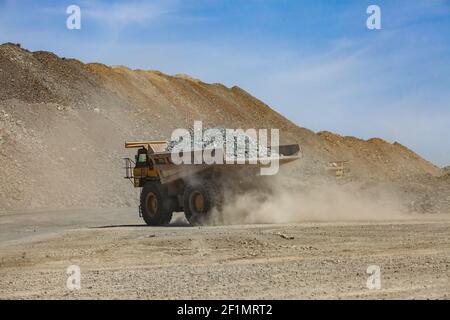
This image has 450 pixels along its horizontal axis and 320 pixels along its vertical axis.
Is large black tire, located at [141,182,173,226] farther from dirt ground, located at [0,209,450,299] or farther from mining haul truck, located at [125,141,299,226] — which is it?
dirt ground, located at [0,209,450,299]

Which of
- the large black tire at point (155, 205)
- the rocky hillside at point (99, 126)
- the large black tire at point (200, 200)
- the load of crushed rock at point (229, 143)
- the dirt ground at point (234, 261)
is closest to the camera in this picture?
the dirt ground at point (234, 261)

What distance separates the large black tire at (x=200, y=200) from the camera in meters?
20.3

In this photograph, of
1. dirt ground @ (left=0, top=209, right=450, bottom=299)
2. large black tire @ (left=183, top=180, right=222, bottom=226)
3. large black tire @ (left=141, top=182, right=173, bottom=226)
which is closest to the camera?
dirt ground @ (left=0, top=209, right=450, bottom=299)

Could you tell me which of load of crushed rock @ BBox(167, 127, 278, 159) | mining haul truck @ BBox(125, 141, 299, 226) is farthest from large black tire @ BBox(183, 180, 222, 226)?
load of crushed rock @ BBox(167, 127, 278, 159)

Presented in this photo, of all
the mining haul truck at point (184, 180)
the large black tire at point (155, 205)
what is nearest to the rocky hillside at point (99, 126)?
the mining haul truck at point (184, 180)

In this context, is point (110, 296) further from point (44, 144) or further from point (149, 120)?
point (149, 120)

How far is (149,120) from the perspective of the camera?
55594 mm

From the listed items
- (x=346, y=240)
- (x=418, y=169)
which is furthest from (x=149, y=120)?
(x=346, y=240)

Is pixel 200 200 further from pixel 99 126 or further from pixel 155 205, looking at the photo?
pixel 99 126

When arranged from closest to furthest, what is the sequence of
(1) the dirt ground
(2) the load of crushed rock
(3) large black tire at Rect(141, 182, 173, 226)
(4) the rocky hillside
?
1. (1) the dirt ground
2. (2) the load of crushed rock
3. (3) large black tire at Rect(141, 182, 173, 226)
4. (4) the rocky hillside

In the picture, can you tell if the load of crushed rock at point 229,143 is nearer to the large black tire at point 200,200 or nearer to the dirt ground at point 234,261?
the large black tire at point 200,200

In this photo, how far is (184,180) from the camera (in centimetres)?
2134

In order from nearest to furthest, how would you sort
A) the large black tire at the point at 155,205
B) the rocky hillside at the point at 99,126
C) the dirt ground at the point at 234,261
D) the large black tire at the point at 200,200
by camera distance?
the dirt ground at the point at 234,261 → the large black tire at the point at 200,200 → the large black tire at the point at 155,205 → the rocky hillside at the point at 99,126

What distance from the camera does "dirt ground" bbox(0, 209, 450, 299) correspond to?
9795mm
